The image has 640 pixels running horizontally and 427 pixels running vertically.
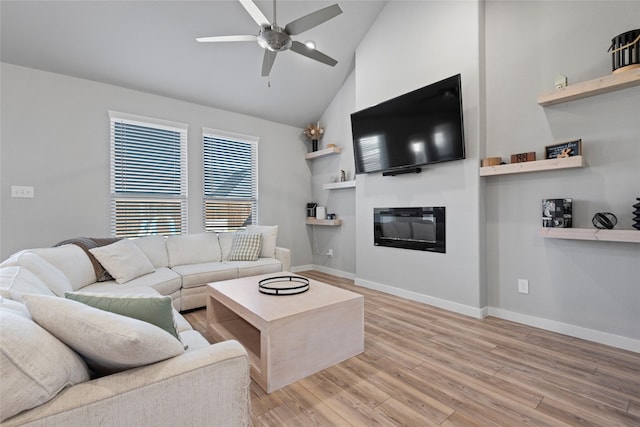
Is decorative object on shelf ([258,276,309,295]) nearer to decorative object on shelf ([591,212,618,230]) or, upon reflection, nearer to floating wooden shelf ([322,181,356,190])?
floating wooden shelf ([322,181,356,190])

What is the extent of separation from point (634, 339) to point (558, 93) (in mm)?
2036

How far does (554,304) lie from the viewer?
2.66 meters

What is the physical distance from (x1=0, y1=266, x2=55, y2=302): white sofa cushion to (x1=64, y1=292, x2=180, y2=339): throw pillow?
0.32m

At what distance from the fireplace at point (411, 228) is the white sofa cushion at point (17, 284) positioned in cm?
334

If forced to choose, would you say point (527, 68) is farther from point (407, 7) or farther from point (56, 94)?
point (56, 94)

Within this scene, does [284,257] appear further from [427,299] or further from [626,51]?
[626,51]

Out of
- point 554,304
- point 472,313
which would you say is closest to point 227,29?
point 472,313

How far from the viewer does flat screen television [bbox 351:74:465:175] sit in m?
3.07

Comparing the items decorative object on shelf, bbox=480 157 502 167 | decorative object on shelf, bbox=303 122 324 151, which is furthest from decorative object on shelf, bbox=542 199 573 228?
decorative object on shelf, bbox=303 122 324 151

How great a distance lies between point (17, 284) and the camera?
1398 millimetres

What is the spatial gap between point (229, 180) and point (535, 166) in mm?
3995

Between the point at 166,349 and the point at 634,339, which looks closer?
the point at 166,349

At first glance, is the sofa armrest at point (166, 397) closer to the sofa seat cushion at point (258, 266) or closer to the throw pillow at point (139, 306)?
the throw pillow at point (139, 306)

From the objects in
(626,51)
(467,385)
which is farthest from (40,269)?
(626,51)
